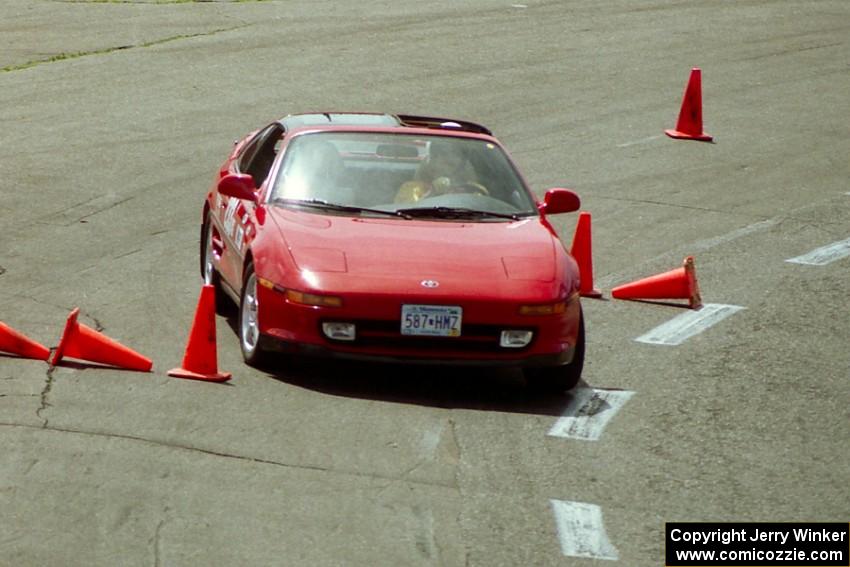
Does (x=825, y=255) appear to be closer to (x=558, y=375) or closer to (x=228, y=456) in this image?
(x=558, y=375)

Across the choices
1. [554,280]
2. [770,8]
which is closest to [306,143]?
[554,280]

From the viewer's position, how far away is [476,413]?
8656 millimetres

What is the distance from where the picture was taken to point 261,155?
1095cm

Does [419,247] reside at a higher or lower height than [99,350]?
higher

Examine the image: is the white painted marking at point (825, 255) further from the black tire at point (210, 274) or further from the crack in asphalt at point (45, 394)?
the crack in asphalt at point (45, 394)

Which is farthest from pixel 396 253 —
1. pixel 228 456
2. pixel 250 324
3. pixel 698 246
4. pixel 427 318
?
pixel 698 246

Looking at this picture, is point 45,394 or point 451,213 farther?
point 451,213

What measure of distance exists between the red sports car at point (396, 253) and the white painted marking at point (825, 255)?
3706 mm

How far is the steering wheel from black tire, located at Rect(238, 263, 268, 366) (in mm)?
1435

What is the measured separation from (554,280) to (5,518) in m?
3.61

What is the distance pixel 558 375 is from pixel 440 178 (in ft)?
5.44

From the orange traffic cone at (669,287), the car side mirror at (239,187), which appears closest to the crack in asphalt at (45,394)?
the car side mirror at (239,187)

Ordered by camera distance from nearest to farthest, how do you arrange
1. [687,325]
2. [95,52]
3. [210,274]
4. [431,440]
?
1. [431,440]
2. [687,325]
3. [210,274]
4. [95,52]

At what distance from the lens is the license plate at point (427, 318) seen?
8.84 m
